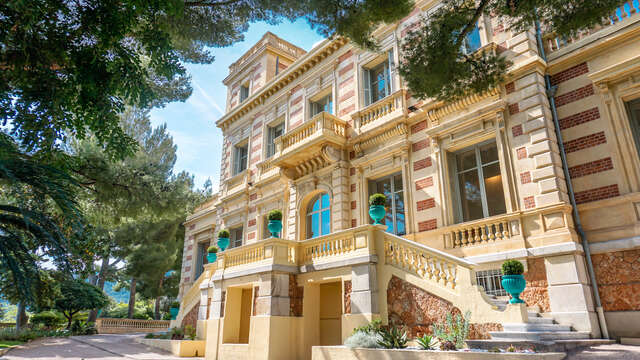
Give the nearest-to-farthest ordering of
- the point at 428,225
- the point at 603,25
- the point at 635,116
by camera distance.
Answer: the point at 635,116 < the point at 603,25 < the point at 428,225

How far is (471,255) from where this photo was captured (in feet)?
31.4

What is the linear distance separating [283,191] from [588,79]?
10.7 meters

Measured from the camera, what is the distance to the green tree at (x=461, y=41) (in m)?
7.72

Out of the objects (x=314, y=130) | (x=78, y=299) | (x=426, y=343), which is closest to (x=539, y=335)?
(x=426, y=343)

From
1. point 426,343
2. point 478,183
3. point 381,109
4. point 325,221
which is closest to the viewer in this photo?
point 426,343

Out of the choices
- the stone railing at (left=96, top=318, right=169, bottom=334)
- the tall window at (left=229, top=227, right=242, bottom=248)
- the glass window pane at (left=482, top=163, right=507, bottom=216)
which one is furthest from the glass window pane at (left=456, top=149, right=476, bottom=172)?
the stone railing at (left=96, top=318, right=169, bottom=334)

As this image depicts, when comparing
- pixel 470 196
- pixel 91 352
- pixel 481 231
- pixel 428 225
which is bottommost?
pixel 91 352

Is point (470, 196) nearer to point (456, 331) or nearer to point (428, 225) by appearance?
point (428, 225)

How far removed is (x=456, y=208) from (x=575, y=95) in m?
3.87

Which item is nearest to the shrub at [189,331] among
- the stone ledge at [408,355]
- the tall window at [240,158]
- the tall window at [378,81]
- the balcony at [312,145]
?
the balcony at [312,145]

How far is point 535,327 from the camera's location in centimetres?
705

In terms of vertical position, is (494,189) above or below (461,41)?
below

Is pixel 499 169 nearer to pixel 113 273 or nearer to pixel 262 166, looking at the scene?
pixel 262 166

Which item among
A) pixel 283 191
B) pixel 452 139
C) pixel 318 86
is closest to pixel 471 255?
pixel 452 139
